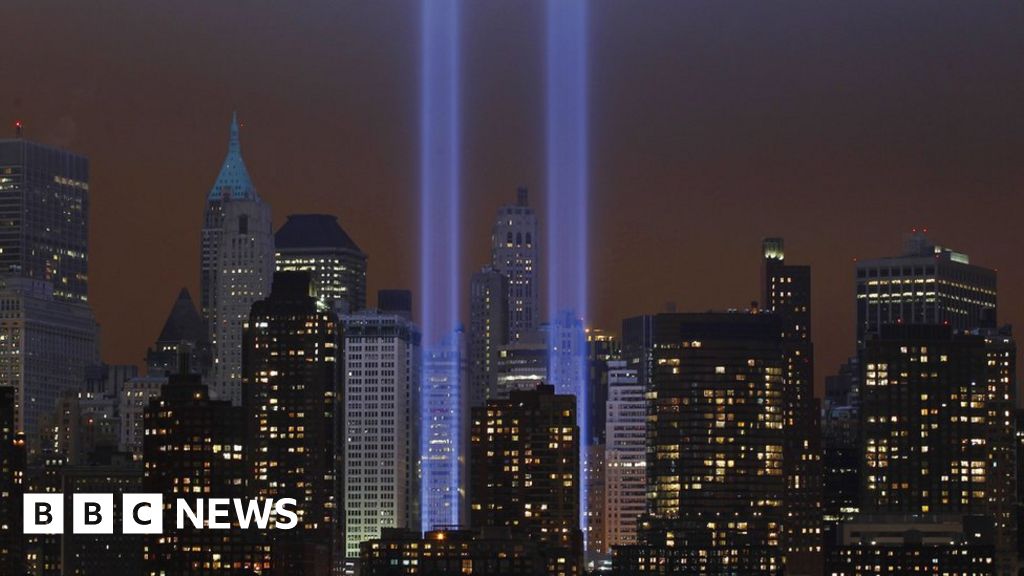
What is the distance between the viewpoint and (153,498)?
460ft

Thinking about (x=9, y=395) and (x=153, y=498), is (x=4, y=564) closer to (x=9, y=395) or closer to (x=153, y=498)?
(x=9, y=395)

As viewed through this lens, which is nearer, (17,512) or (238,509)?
(238,509)

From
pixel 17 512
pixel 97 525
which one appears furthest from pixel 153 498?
pixel 17 512

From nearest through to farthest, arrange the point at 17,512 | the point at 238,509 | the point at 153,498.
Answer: the point at 238,509
the point at 153,498
the point at 17,512

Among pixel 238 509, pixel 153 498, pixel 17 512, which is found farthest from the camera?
pixel 17 512

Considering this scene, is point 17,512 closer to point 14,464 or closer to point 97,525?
point 14,464

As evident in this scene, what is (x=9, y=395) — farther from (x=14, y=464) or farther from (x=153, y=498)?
(x=153, y=498)

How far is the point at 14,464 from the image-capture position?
7810 inches

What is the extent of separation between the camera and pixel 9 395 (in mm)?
198625

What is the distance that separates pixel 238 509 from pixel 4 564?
247ft

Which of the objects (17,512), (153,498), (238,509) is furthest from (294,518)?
(17,512)

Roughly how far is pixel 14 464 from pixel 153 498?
59.8m

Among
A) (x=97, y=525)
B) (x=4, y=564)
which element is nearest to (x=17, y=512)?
(x=4, y=564)

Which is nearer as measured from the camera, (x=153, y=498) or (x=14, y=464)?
(x=153, y=498)
